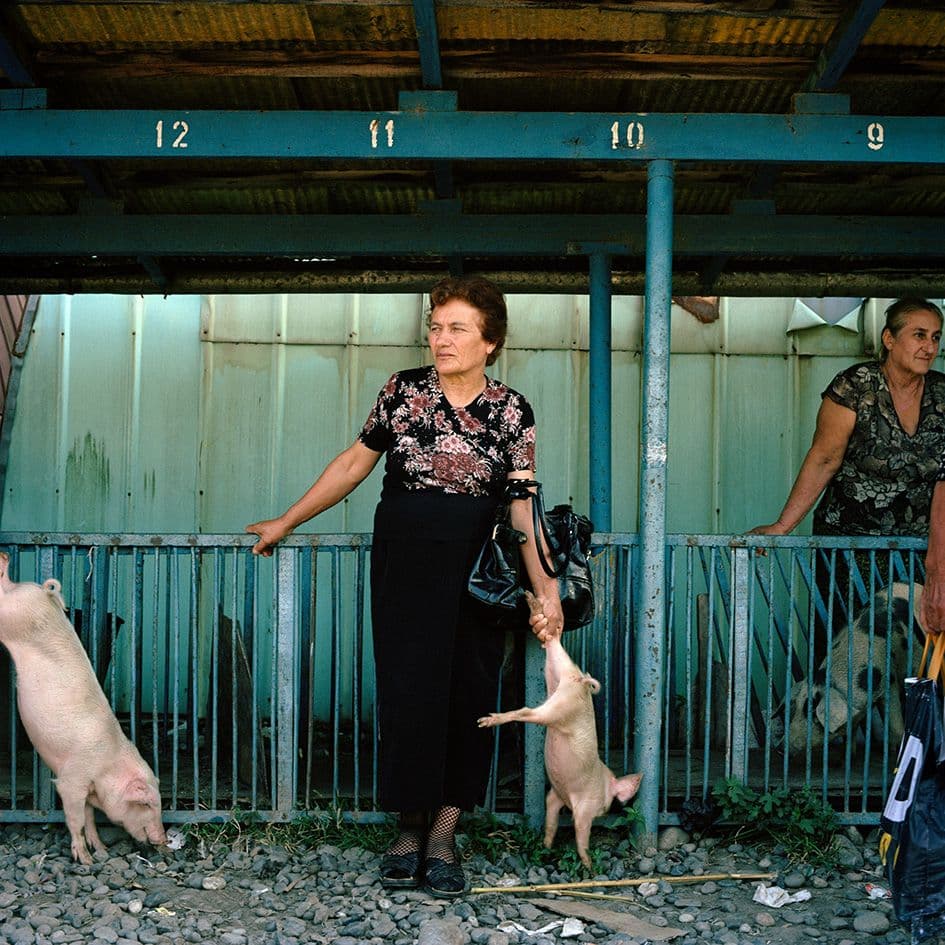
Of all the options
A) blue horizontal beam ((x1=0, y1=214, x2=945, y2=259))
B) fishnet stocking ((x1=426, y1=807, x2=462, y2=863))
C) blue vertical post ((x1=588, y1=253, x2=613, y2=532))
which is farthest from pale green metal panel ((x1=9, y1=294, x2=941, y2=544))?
fishnet stocking ((x1=426, y1=807, x2=462, y2=863))

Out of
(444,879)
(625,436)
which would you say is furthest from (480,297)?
(625,436)

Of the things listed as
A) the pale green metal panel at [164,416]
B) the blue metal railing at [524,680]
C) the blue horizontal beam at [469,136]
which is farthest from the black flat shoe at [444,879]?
the pale green metal panel at [164,416]

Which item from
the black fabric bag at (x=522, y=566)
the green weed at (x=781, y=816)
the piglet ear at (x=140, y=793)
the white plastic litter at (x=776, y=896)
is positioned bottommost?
the white plastic litter at (x=776, y=896)

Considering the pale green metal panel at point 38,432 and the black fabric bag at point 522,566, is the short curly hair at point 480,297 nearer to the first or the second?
the black fabric bag at point 522,566

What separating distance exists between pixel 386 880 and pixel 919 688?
1.96 m

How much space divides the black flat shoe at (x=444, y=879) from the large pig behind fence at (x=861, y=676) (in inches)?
65.0

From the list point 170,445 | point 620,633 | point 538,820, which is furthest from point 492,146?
point 170,445

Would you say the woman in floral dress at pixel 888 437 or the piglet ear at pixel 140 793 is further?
the woman in floral dress at pixel 888 437

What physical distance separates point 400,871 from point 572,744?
0.78m

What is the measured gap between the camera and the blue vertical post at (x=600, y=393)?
599cm

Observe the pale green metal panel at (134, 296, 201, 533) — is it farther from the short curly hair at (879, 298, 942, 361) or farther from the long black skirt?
the short curly hair at (879, 298, 942, 361)

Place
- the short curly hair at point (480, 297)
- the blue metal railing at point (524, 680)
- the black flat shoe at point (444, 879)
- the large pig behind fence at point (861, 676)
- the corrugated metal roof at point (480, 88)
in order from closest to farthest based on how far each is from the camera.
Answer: the black flat shoe at point (444, 879), the short curly hair at point (480, 297), the corrugated metal roof at point (480, 88), the blue metal railing at point (524, 680), the large pig behind fence at point (861, 676)

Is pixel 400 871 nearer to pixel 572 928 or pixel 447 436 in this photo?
pixel 572 928

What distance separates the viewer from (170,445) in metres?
7.46
